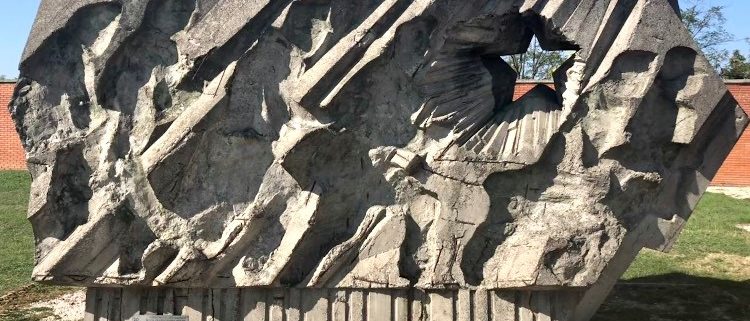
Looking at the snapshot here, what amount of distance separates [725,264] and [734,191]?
7.00 meters

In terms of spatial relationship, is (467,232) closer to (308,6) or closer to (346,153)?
(346,153)

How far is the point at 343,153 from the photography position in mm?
4098

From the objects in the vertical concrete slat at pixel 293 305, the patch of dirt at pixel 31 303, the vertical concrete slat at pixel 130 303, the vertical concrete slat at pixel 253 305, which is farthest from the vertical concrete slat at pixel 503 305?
the patch of dirt at pixel 31 303

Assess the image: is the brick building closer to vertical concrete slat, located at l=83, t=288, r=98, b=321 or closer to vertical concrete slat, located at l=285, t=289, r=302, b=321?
vertical concrete slat, located at l=83, t=288, r=98, b=321

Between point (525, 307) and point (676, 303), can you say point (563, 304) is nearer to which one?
point (525, 307)

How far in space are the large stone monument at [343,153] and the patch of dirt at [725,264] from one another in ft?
11.6

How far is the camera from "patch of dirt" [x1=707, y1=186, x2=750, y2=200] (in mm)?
12797

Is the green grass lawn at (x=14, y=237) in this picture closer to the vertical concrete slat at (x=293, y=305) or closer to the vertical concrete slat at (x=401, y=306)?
the vertical concrete slat at (x=293, y=305)

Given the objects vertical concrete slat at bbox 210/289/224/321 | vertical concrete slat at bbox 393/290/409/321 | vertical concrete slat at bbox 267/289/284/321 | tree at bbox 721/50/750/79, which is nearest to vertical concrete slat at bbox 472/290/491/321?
vertical concrete slat at bbox 393/290/409/321

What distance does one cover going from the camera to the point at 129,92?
4.09 metres

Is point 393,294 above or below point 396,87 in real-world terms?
below

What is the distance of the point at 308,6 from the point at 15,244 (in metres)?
6.00

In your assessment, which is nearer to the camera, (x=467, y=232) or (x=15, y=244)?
(x=467, y=232)

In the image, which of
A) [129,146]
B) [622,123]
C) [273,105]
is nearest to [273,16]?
[273,105]
